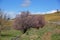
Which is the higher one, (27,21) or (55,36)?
(27,21)

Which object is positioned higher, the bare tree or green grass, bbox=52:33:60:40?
the bare tree

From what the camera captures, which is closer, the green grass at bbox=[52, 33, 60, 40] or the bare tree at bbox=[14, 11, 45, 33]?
the green grass at bbox=[52, 33, 60, 40]

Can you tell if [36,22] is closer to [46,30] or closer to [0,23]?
[0,23]

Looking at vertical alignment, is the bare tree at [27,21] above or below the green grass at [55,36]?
above

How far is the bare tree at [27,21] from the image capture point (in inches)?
584

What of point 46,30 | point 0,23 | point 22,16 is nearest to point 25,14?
point 22,16

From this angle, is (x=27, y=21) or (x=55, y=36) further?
(x=27, y=21)

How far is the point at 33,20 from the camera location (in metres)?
15.1

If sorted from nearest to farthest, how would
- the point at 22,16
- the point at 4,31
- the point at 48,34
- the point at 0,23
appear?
the point at 48,34
the point at 0,23
the point at 22,16
the point at 4,31

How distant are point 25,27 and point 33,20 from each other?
962 millimetres

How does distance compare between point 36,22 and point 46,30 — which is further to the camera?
point 36,22

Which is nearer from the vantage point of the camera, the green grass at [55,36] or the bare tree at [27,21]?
the green grass at [55,36]

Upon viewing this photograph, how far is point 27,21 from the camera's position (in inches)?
586

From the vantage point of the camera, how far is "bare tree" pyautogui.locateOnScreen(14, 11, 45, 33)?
1483 cm
